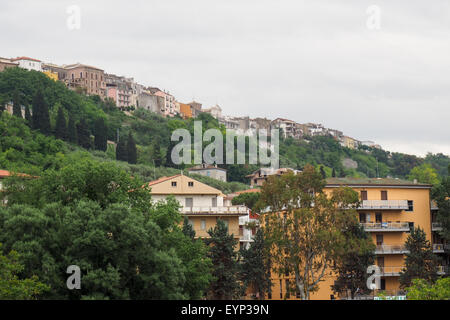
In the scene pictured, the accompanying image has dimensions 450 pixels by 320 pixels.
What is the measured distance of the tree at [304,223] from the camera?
5775 centimetres

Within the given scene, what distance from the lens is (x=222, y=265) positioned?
198 feet

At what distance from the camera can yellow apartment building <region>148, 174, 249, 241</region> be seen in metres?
72.2

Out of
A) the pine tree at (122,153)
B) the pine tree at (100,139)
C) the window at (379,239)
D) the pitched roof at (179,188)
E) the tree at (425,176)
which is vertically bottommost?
the window at (379,239)

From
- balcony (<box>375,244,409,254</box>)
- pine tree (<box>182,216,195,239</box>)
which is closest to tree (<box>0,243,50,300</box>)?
pine tree (<box>182,216,195,239</box>)

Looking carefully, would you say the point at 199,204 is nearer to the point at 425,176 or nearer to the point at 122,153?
the point at 425,176

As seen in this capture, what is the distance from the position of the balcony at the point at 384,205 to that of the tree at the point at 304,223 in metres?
11.9

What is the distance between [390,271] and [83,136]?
106 metres

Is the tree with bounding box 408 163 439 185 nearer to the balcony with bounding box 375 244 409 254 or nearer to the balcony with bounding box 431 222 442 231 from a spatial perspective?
the balcony with bounding box 431 222 442 231

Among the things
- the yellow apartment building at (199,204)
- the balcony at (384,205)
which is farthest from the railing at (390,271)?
the yellow apartment building at (199,204)

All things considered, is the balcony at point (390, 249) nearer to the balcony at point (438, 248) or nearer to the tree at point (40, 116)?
the balcony at point (438, 248)
